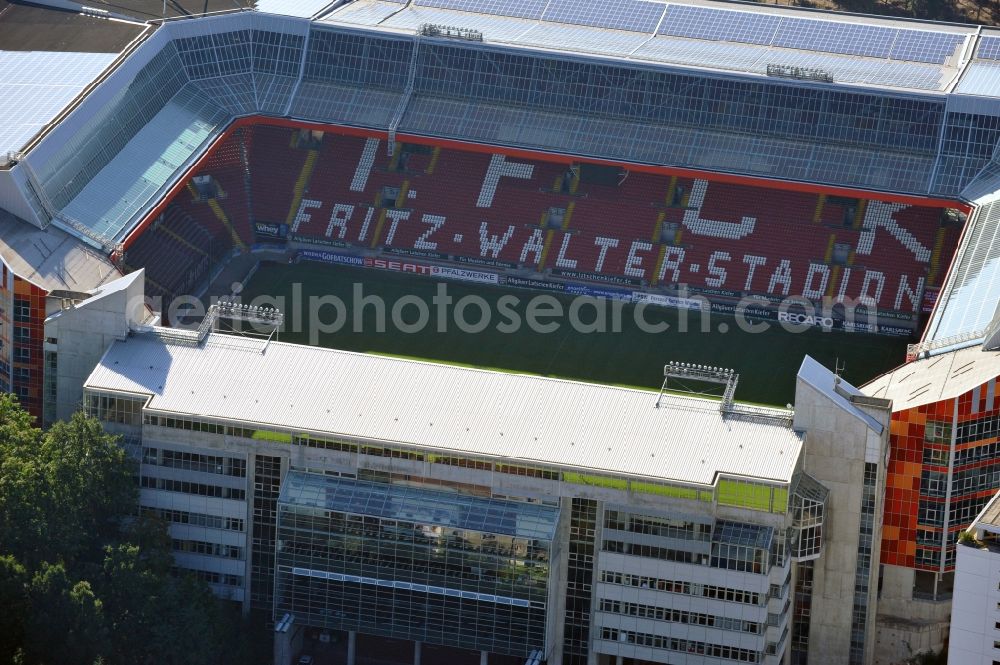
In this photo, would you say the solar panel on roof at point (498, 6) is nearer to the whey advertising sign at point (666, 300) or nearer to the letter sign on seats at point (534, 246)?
the letter sign on seats at point (534, 246)

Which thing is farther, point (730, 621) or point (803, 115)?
point (803, 115)

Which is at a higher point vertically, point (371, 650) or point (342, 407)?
point (342, 407)

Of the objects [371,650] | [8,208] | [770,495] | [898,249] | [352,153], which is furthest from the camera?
[352,153]

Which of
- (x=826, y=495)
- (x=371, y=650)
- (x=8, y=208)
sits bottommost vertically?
(x=371, y=650)

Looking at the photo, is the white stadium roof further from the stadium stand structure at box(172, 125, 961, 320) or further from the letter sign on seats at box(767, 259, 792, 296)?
the letter sign on seats at box(767, 259, 792, 296)

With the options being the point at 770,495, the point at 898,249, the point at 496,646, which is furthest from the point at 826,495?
the point at 898,249

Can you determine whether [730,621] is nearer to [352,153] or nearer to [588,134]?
[588,134]
